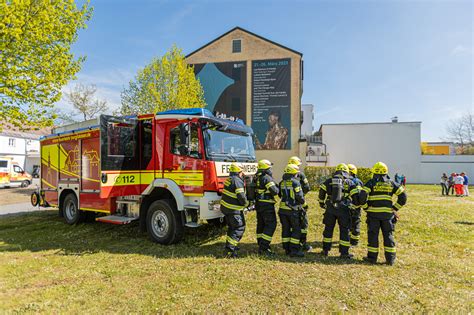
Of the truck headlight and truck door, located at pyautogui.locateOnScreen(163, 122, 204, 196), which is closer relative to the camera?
the truck headlight

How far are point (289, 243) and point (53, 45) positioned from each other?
29.4 ft

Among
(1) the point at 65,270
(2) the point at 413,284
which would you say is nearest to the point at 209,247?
(1) the point at 65,270

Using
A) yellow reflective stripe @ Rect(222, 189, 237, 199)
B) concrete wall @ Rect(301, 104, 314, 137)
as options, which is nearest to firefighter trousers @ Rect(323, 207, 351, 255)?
yellow reflective stripe @ Rect(222, 189, 237, 199)

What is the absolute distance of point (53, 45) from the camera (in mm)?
8812

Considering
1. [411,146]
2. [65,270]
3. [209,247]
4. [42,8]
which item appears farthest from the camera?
[411,146]

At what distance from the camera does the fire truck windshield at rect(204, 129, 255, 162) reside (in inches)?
242

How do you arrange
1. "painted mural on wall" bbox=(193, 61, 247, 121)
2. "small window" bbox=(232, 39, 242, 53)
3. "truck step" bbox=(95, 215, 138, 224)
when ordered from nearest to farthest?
"truck step" bbox=(95, 215, 138, 224)
"painted mural on wall" bbox=(193, 61, 247, 121)
"small window" bbox=(232, 39, 242, 53)

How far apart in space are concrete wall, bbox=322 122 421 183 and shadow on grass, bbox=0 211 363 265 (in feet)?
84.0

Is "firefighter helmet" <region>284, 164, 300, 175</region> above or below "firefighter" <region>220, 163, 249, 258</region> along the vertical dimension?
above

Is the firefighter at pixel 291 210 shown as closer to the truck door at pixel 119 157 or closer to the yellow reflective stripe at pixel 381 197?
the yellow reflective stripe at pixel 381 197

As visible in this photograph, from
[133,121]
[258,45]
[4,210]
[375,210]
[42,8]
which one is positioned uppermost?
[258,45]

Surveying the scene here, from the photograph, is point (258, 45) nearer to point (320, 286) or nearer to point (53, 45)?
point (53, 45)

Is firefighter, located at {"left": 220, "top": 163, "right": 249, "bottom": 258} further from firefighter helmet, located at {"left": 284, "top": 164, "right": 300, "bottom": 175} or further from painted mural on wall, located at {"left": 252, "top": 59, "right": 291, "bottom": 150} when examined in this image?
painted mural on wall, located at {"left": 252, "top": 59, "right": 291, "bottom": 150}

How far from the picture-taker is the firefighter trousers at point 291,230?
5742 millimetres
